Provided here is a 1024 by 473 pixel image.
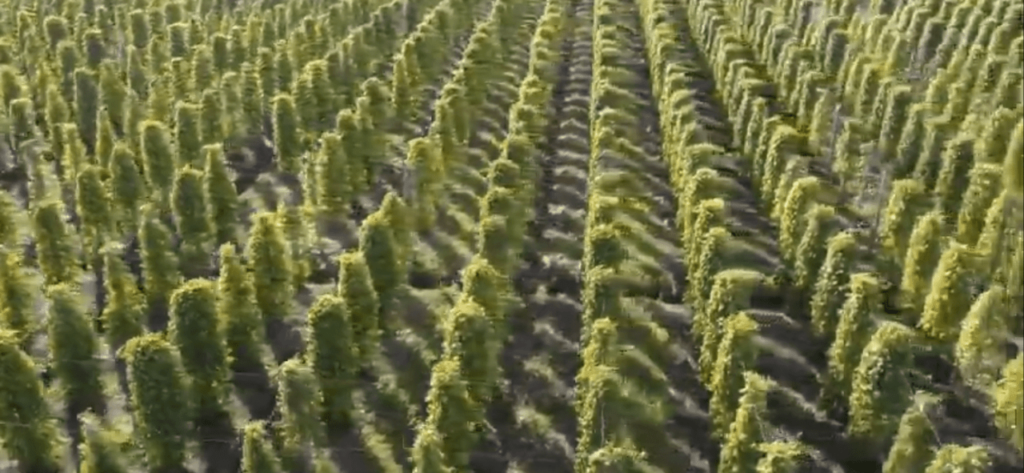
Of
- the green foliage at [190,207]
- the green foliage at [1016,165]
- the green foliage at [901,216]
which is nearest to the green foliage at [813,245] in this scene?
the green foliage at [901,216]

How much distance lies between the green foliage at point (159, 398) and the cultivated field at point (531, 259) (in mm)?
147

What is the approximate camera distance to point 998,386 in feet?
158

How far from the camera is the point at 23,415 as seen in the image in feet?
154

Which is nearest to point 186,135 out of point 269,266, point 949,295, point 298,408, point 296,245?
point 296,245

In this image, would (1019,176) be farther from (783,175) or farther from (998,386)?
(783,175)

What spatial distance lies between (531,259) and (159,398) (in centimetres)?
2872

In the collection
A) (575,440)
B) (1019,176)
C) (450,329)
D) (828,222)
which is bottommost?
(575,440)

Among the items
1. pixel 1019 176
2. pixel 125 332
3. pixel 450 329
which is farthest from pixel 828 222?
pixel 125 332

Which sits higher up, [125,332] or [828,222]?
[828,222]

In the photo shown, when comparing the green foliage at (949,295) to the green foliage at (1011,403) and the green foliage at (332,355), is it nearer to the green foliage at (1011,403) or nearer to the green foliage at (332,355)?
the green foliage at (1011,403)

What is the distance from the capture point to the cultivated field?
155 ft

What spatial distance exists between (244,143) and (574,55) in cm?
4337

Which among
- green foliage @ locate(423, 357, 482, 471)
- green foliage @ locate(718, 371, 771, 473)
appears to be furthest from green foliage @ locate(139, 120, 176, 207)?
green foliage @ locate(718, 371, 771, 473)

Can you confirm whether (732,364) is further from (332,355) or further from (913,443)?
(332,355)
